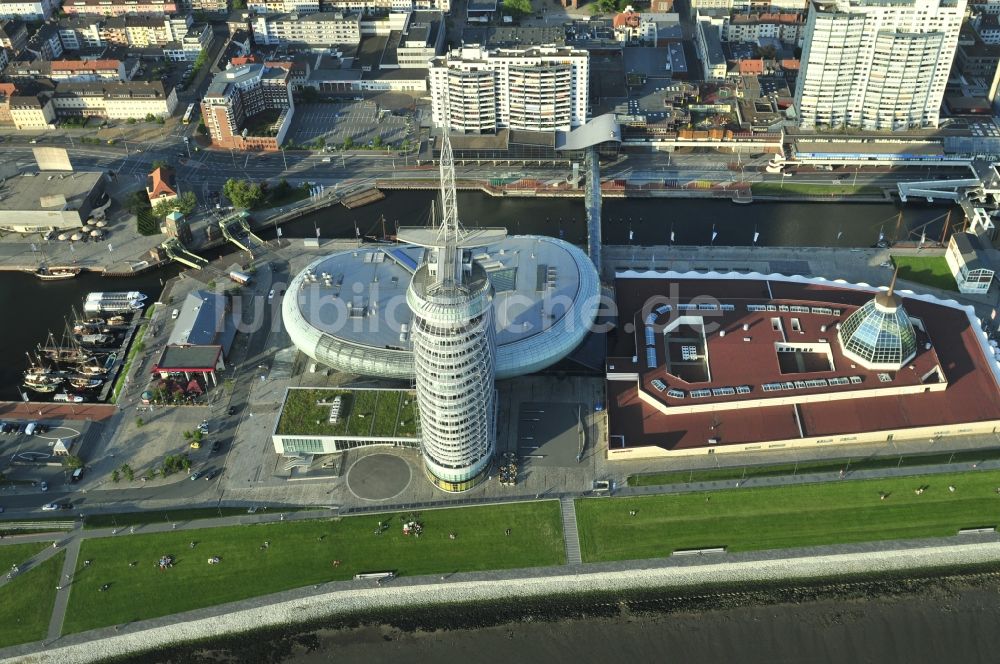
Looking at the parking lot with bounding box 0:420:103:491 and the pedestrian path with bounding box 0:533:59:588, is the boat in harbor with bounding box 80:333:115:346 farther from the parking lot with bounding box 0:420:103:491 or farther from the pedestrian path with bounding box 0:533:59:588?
the pedestrian path with bounding box 0:533:59:588

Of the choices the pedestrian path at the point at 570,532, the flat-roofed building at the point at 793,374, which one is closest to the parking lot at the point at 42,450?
the pedestrian path at the point at 570,532

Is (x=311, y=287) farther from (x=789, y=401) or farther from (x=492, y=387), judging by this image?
(x=789, y=401)

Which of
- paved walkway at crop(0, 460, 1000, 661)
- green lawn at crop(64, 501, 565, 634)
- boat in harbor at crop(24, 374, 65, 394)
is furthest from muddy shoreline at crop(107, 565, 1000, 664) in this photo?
boat in harbor at crop(24, 374, 65, 394)

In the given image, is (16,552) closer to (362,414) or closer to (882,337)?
(362,414)

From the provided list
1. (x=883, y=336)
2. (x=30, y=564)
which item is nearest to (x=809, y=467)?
(x=883, y=336)

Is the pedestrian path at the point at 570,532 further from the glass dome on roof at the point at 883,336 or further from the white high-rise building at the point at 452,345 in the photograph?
the glass dome on roof at the point at 883,336

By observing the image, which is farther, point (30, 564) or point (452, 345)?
point (30, 564)

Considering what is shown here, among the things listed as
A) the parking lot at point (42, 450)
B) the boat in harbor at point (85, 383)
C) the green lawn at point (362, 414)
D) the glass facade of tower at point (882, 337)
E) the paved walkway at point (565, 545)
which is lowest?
the paved walkway at point (565, 545)

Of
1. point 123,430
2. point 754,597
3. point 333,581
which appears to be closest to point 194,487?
point 123,430
